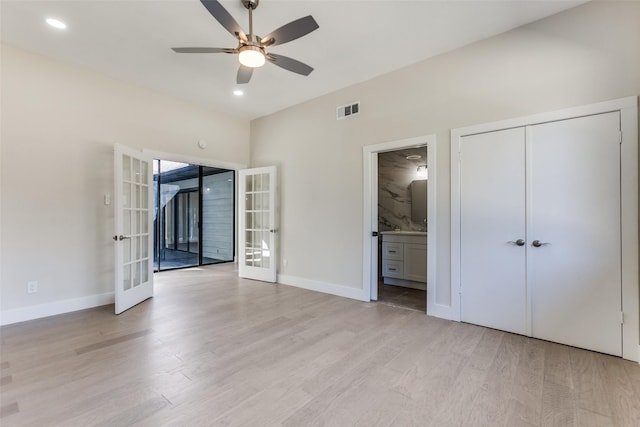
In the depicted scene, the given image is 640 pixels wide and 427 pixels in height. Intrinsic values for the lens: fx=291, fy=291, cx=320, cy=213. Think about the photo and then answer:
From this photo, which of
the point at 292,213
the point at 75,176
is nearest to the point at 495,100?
the point at 292,213

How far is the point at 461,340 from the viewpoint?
284cm

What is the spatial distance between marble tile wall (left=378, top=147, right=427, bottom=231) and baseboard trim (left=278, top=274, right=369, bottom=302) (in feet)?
6.25

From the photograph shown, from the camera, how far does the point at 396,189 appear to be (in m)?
6.01

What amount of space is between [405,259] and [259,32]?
3.86m

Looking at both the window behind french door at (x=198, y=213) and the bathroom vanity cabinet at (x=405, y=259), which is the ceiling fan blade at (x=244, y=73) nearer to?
the bathroom vanity cabinet at (x=405, y=259)

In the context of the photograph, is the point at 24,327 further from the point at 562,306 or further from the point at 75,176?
the point at 562,306

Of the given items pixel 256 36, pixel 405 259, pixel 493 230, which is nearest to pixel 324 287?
pixel 405 259

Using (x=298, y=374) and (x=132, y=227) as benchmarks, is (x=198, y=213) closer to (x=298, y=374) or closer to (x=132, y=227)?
(x=132, y=227)

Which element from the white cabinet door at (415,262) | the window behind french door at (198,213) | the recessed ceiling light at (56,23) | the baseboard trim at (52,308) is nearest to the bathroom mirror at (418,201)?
the white cabinet door at (415,262)

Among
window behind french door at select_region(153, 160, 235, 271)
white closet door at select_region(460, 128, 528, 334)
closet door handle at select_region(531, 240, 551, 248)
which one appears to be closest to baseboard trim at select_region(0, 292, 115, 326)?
window behind french door at select_region(153, 160, 235, 271)

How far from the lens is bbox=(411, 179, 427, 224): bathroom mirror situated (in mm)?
5725

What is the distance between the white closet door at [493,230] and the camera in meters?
2.99

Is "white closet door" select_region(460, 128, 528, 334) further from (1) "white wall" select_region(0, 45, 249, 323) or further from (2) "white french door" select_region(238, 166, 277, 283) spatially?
(1) "white wall" select_region(0, 45, 249, 323)

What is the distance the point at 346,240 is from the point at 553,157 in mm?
2609
